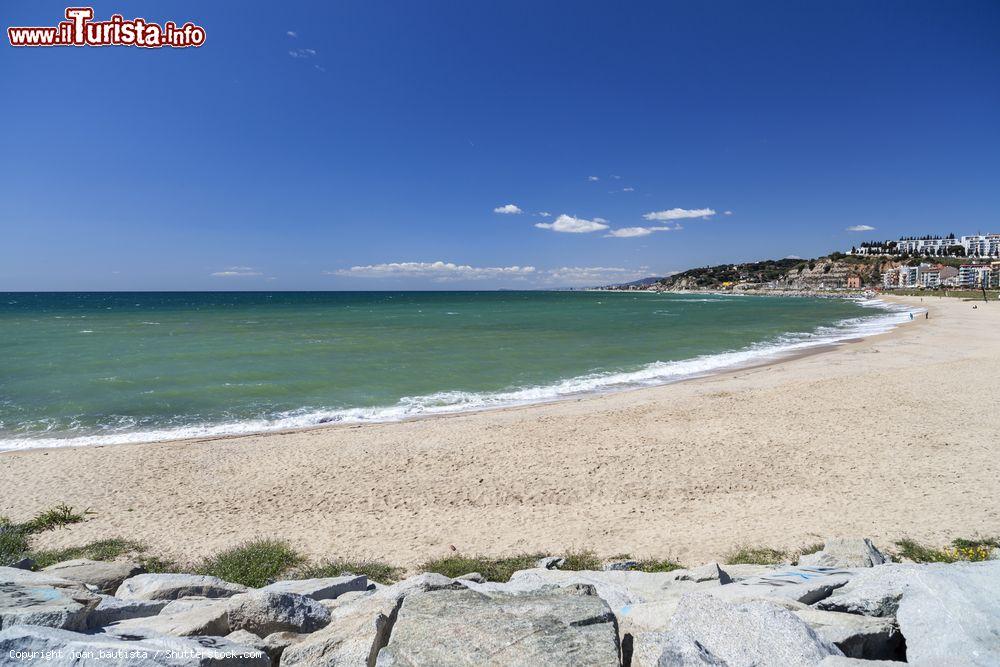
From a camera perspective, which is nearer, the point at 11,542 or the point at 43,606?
the point at 43,606

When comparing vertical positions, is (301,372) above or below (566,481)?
above

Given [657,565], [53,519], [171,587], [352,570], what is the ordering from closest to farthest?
[171,587] → [657,565] → [352,570] → [53,519]

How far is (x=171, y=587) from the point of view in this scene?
537cm

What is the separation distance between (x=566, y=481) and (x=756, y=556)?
419 centimetres

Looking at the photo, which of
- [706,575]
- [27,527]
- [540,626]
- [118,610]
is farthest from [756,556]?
[27,527]

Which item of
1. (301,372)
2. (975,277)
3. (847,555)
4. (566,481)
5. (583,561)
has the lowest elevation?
(566,481)

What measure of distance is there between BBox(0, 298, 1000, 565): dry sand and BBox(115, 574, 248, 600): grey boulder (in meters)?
1.94

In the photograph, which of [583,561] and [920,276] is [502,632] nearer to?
[583,561]

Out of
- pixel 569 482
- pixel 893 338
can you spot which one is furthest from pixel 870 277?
pixel 569 482

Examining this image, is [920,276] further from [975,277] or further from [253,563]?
[253,563]

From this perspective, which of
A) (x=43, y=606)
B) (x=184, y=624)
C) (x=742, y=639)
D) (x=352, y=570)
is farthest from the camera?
(x=352, y=570)

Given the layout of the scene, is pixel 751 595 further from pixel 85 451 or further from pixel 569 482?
pixel 85 451

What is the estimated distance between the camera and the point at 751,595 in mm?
4570

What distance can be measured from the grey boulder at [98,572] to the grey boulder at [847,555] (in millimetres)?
9091
